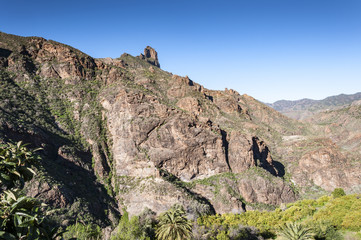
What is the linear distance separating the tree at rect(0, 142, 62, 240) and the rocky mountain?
189ft

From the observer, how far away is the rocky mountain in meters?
71.9

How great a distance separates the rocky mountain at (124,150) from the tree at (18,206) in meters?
57.7

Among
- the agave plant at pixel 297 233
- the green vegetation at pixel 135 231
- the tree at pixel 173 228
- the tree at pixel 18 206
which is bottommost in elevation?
the green vegetation at pixel 135 231

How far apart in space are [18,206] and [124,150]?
82.7 m

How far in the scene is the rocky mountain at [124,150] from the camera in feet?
236

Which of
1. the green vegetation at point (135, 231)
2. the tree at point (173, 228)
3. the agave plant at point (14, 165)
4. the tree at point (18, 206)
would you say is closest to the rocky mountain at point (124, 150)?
the green vegetation at point (135, 231)

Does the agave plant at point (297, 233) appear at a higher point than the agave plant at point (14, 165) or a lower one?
lower

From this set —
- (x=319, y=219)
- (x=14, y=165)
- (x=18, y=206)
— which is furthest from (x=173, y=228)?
(x=319, y=219)

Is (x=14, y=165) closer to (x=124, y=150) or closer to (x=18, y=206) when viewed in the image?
(x=18, y=206)

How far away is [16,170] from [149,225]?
119 feet

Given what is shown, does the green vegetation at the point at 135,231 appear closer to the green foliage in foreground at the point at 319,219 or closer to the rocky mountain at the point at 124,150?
the green foliage in foreground at the point at 319,219

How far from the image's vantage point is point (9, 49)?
104 m

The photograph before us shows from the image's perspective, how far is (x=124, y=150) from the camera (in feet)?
286

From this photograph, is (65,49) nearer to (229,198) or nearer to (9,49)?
(9,49)
